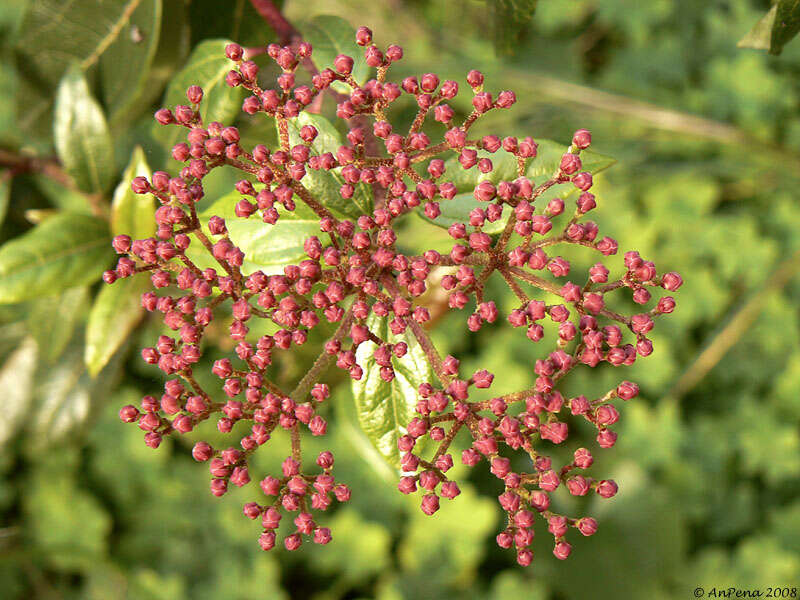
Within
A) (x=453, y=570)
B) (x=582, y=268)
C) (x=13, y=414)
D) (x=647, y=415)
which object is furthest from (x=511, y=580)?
(x=13, y=414)

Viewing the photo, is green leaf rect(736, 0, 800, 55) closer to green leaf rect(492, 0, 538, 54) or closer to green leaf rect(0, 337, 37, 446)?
green leaf rect(492, 0, 538, 54)

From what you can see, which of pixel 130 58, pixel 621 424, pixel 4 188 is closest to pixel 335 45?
pixel 130 58

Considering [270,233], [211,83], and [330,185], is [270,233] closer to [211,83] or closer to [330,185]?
[330,185]

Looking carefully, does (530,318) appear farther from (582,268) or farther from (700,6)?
(700,6)

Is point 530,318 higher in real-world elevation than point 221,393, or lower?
higher

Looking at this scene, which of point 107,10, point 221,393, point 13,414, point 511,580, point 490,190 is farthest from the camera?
point 511,580

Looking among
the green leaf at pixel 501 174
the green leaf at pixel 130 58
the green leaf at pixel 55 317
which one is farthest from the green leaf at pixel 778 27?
the green leaf at pixel 55 317

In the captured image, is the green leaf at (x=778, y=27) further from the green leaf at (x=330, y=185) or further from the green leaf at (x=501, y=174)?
the green leaf at (x=330, y=185)
